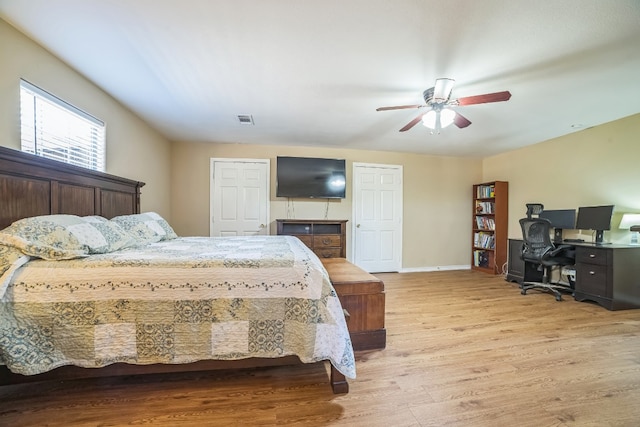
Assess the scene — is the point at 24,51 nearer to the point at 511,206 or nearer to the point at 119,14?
the point at 119,14

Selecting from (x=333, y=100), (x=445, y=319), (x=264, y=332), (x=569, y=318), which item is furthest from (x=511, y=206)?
(x=264, y=332)

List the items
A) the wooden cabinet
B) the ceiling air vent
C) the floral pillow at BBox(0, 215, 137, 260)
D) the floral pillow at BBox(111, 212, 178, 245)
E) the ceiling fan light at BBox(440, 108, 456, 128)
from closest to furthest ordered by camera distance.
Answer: the floral pillow at BBox(0, 215, 137, 260) → the floral pillow at BBox(111, 212, 178, 245) → the ceiling fan light at BBox(440, 108, 456, 128) → the ceiling air vent → the wooden cabinet

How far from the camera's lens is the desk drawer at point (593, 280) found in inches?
112

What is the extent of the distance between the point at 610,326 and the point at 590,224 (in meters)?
1.49

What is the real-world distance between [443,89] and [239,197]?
339cm

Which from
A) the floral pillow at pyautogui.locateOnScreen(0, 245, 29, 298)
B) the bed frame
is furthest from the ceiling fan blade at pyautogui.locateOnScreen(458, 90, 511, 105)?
the floral pillow at pyautogui.locateOnScreen(0, 245, 29, 298)

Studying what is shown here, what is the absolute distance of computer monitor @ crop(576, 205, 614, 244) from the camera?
3053 mm

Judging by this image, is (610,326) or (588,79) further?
(610,326)

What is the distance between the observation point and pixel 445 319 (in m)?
2.53

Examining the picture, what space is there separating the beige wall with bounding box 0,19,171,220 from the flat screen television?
180 cm

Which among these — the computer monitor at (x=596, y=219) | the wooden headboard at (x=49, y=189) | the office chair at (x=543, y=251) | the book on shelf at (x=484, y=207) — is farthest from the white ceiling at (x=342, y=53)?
the book on shelf at (x=484, y=207)

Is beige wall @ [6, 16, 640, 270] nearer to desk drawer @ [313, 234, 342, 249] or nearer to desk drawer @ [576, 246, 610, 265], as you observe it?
desk drawer @ [576, 246, 610, 265]

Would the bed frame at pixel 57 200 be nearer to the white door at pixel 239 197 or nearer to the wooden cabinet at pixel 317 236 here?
the white door at pixel 239 197

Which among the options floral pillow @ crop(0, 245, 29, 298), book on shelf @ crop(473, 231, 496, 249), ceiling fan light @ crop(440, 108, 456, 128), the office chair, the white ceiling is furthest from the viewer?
book on shelf @ crop(473, 231, 496, 249)
